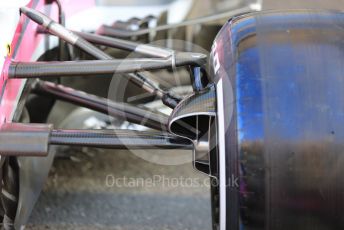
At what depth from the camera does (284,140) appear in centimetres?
117

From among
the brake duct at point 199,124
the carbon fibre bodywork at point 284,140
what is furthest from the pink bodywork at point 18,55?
the carbon fibre bodywork at point 284,140

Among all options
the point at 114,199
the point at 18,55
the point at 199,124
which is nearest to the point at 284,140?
the point at 199,124

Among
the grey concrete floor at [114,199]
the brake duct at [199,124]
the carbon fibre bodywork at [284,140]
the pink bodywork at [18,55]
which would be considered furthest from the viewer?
the grey concrete floor at [114,199]

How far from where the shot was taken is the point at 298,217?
1.19 meters

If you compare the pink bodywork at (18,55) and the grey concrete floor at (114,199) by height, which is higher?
the pink bodywork at (18,55)

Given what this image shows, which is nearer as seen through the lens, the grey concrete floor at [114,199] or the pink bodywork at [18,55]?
the pink bodywork at [18,55]

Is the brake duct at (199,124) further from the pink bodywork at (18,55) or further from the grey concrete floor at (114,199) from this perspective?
the grey concrete floor at (114,199)

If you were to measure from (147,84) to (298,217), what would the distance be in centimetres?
85

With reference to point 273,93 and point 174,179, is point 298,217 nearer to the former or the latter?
point 273,93

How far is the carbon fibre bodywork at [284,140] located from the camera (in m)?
1.18

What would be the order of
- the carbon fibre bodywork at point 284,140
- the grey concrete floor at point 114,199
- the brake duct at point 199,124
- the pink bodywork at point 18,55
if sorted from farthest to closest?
the grey concrete floor at point 114,199, the pink bodywork at point 18,55, the brake duct at point 199,124, the carbon fibre bodywork at point 284,140

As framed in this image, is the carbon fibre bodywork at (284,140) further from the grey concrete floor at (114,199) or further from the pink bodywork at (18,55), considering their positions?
the grey concrete floor at (114,199)

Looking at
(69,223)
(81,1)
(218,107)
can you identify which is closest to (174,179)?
(69,223)

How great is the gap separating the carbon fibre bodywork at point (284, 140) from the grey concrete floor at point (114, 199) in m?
0.87
